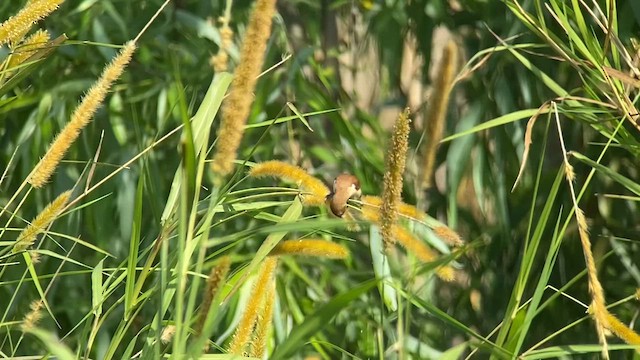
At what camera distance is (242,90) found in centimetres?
61

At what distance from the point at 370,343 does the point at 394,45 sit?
62cm

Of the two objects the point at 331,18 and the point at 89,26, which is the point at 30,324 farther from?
the point at 331,18

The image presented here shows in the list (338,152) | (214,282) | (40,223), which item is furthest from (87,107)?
(338,152)

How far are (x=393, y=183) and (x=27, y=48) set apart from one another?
0.38m

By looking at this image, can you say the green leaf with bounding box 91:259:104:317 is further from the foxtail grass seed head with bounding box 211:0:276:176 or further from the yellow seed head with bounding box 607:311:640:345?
the yellow seed head with bounding box 607:311:640:345

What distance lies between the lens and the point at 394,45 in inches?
Result: 75.5

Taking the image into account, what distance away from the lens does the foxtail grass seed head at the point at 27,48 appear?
846 millimetres

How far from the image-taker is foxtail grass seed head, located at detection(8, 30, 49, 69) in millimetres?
846

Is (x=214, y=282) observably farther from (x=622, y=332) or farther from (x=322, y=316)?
(x=622, y=332)

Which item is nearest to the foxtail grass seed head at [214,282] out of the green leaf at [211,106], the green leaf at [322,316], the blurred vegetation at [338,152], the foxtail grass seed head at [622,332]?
the green leaf at [322,316]

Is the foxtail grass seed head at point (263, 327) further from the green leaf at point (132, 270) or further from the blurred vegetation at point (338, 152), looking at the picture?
the blurred vegetation at point (338, 152)

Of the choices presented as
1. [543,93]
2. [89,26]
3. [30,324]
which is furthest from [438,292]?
[30,324]

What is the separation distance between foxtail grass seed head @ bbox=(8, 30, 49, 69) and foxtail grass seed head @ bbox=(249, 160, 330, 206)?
21 cm

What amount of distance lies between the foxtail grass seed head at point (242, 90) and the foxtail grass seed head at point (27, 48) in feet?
0.90
